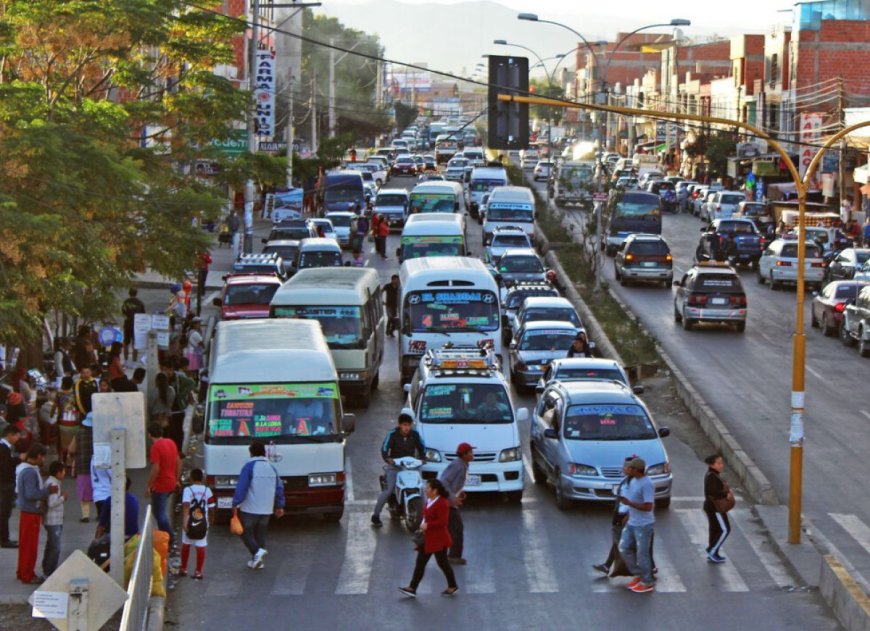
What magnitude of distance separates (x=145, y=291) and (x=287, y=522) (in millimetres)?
27529

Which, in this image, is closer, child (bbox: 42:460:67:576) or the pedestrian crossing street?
child (bbox: 42:460:67:576)

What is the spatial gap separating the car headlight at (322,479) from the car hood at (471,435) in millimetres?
2221

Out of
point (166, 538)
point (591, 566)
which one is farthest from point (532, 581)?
point (166, 538)

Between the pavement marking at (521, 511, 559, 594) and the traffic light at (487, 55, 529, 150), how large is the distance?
5.14 metres

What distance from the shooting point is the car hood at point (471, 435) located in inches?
883

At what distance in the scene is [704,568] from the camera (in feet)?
62.5

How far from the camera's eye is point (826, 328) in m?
41.1

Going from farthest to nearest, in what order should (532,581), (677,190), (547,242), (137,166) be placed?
(677,190), (547,242), (137,166), (532,581)

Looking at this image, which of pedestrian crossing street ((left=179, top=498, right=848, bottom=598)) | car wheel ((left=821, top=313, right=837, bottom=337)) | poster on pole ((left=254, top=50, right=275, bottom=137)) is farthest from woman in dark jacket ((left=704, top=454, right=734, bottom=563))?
poster on pole ((left=254, top=50, right=275, bottom=137))

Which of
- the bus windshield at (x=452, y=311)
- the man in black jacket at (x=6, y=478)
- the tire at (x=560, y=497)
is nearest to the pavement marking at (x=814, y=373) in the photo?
the bus windshield at (x=452, y=311)

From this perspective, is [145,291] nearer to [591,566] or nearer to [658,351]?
[658,351]

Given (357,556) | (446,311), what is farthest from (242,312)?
(357,556)

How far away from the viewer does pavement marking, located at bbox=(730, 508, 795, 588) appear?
18.7 metres

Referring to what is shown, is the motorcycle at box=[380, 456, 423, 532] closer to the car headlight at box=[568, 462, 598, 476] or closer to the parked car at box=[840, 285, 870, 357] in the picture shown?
the car headlight at box=[568, 462, 598, 476]
